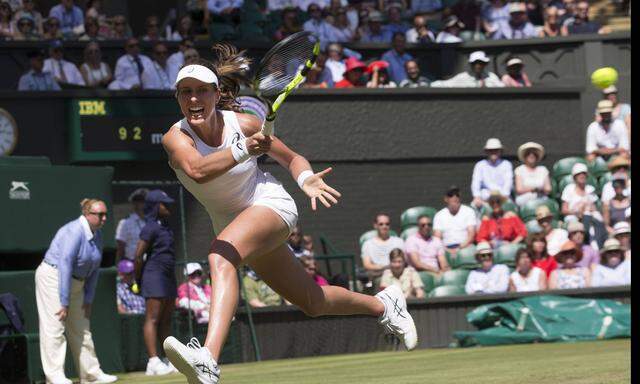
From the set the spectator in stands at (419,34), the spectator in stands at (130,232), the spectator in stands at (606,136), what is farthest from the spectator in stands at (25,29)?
the spectator in stands at (606,136)

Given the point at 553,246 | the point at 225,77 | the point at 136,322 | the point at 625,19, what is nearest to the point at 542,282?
the point at 553,246

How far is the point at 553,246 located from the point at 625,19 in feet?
26.2

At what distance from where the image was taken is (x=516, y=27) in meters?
21.2

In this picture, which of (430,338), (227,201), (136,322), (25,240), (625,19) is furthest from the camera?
(625,19)

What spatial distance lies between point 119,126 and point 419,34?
5.38m

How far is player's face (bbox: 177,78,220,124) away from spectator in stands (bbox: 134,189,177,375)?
258 inches

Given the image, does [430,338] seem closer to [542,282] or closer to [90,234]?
[542,282]

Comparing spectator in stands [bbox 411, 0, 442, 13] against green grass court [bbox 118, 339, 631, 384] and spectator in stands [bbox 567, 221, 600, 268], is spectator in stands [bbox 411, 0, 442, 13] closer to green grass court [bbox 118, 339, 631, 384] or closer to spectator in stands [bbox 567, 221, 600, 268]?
spectator in stands [bbox 567, 221, 600, 268]

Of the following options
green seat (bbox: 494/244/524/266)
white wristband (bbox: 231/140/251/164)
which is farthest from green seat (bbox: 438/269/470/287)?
A: white wristband (bbox: 231/140/251/164)

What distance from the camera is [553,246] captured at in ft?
56.0

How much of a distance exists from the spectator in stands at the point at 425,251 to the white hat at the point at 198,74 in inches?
401

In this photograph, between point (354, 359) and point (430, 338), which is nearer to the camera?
point (354, 359)

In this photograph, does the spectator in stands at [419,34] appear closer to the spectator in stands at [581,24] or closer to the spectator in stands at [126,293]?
the spectator in stands at [581,24]

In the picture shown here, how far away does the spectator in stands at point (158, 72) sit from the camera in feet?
57.5
